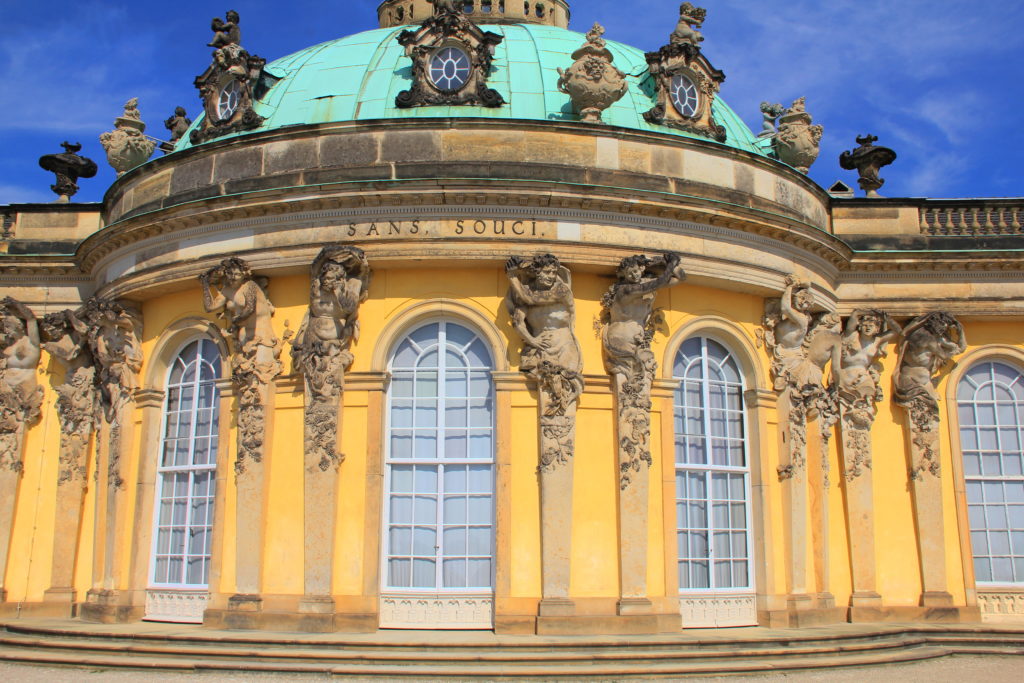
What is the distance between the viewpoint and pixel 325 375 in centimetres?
1583

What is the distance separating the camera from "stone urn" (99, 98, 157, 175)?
2048 cm

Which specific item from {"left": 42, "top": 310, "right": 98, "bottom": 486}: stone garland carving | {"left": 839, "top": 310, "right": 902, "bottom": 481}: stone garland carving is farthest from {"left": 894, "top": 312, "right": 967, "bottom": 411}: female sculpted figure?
{"left": 42, "top": 310, "right": 98, "bottom": 486}: stone garland carving

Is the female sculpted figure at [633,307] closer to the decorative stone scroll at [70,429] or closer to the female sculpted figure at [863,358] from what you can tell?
the female sculpted figure at [863,358]

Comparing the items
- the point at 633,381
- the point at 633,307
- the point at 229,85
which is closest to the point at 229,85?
the point at 229,85

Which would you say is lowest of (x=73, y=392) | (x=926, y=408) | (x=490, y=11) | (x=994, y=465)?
(x=994, y=465)

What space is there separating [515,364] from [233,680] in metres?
6.05

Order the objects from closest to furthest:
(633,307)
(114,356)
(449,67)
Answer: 1. (633,307)
2. (449,67)
3. (114,356)

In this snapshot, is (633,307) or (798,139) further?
(798,139)

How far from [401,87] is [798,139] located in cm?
757

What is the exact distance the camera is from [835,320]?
1878 centimetres

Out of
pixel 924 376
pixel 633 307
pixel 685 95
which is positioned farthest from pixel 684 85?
pixel 924 376

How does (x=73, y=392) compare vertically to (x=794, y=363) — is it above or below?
below

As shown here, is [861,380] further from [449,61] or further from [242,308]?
[242,308]

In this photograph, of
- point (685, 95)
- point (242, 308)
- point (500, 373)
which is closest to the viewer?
point (500, 373)
